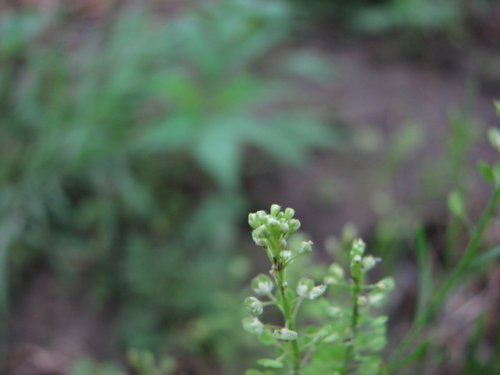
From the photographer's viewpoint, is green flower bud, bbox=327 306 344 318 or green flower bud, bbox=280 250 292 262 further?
green flower bud, bbox=327 306 344 318

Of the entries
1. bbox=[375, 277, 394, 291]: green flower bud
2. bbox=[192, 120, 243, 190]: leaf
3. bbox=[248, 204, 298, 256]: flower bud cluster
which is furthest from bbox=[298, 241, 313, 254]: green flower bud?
bbox=[192, 120, 243, 190]: leaf

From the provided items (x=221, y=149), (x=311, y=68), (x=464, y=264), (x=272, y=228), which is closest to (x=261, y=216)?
(x=272, y=228)

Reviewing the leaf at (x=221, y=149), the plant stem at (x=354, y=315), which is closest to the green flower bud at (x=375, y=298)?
the plant stem at (x=354, y=315)

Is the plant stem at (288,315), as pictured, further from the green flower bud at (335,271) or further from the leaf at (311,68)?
the leaf at (311,68)

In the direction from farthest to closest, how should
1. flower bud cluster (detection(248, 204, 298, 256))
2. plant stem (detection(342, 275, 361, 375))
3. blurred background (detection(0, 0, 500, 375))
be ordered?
1. blurred background (detection(0, 0, 500, 375))
2. plant stem (detection(342, 275, 361, 375))
3. flower bud cluster (detection(248, 204, 298, 256))

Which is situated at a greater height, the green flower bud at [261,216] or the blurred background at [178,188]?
the blurred background at [178,188]

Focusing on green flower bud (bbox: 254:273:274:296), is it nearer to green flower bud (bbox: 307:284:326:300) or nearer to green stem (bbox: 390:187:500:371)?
green flower bud (bbox: 307:284:326:300)

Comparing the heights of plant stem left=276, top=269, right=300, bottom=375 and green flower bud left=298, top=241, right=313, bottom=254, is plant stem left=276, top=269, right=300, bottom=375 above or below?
below
